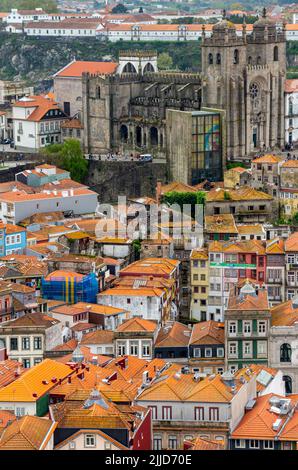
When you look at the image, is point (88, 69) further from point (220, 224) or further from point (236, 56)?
point (220, 224)

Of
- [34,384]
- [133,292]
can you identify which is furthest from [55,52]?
[34,384]

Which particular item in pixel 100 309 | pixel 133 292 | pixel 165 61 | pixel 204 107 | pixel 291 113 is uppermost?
pixel 204 107

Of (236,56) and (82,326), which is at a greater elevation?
(236,56)

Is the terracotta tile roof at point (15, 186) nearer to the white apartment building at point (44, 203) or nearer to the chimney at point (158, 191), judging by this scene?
the white apartment building at point (44, 203)

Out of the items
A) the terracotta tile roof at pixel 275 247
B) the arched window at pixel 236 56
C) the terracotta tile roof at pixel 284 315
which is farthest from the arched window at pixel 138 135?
the terracotta tile roof at pixel 284 315

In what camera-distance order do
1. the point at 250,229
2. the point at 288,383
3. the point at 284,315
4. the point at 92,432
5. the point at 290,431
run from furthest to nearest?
the point at 250,229 → the point at 284,315 → the point at 288,383 → the point at 290,431 → the point at 92,432

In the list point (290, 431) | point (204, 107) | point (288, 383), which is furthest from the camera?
point (204, 107)

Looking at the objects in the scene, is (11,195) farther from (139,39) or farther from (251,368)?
(139,39)
